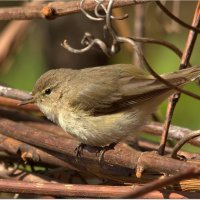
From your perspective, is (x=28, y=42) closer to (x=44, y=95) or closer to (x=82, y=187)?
(x=44, y=95)

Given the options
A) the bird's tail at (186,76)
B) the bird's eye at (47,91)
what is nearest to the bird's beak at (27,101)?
the bird's eye at (47,91)

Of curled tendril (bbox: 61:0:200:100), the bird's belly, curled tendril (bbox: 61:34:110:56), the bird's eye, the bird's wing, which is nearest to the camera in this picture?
curled tendril (bbox: 61:0:200:100)

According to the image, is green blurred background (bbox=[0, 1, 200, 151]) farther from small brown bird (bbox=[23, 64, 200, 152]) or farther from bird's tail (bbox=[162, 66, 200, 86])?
bird's tail (bbox=[162, 66, 200, 86])

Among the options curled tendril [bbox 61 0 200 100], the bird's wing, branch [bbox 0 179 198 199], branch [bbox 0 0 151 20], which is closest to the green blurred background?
the bird's wing

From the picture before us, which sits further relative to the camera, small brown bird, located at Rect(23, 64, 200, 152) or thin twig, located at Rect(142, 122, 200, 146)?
small brown bird, located at Rect(23, 64, 200, 152)

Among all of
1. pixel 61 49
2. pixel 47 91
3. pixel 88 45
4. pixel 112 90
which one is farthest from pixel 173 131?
pixel 61 49

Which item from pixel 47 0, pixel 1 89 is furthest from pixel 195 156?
pixel 47 0

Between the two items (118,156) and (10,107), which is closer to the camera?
(118,156)
